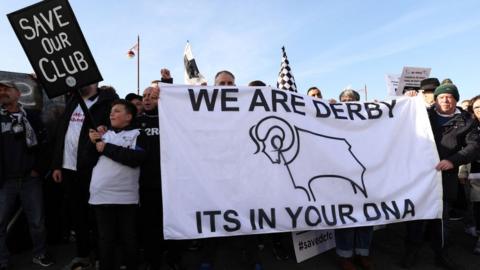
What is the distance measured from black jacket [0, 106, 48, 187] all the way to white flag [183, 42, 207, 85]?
92.0 inches

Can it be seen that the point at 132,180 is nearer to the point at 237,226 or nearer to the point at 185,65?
the point at 237,226

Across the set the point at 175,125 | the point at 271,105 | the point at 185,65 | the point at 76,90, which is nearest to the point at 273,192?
the point at 271,105

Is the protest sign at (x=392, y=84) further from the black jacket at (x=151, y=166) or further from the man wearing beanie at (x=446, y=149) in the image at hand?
the black jacket at (x=151, y=166)

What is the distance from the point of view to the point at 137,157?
115 inches

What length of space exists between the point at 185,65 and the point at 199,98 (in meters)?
2.72

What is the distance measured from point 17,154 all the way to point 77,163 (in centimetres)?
70

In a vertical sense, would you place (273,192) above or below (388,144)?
below

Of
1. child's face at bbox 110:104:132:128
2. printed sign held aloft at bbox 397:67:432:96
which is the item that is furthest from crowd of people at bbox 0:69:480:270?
printed sign held aloft at bbox 397:67:432:96

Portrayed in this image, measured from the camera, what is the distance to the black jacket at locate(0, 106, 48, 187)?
11.4ft

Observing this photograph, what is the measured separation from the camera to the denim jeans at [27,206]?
3496 millimetres

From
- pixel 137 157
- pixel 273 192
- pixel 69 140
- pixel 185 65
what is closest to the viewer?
pixel 137 157

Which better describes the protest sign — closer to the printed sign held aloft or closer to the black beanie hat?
the printed sign held aloft

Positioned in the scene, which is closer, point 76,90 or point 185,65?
point 76,90

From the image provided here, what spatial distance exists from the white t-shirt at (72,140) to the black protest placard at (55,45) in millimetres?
627
